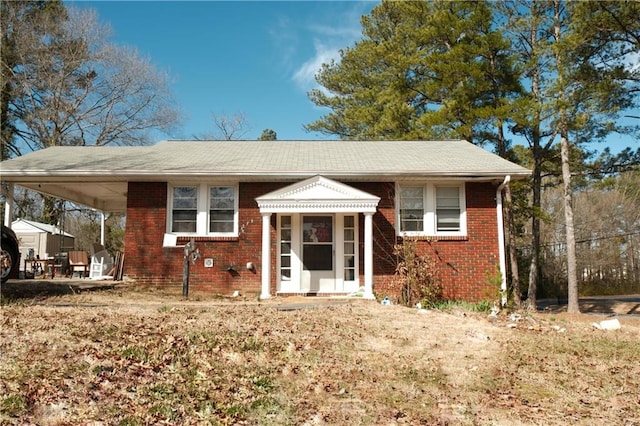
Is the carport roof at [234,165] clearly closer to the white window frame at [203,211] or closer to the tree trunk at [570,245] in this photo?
the white window frame at [203,211]

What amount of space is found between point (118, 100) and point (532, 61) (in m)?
21.6

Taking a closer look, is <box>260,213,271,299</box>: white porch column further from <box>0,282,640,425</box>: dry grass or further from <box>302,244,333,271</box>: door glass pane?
<box>0,282,640,425</box>: dry grass

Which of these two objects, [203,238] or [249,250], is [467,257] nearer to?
[249,250]

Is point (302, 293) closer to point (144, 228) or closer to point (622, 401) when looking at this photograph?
point (144, 228)

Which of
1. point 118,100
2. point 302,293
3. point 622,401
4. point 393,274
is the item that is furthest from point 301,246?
point 118,100

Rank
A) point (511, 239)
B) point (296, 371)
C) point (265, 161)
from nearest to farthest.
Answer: point (296, 371) < point (265, 161) < point (511, 239)

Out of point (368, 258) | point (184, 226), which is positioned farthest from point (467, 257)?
point (184, 226)

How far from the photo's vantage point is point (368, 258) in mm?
11328

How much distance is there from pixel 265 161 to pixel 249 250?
2503mm

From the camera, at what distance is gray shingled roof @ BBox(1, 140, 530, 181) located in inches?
459

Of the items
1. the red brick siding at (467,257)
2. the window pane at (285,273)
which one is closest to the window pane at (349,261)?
the red brick siding at (467,257)

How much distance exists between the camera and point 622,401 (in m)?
5.04

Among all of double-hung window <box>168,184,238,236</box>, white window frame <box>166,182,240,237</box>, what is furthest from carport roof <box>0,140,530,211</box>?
double-hung window <box>168,184,238,236</box>

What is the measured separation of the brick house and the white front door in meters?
0.03
